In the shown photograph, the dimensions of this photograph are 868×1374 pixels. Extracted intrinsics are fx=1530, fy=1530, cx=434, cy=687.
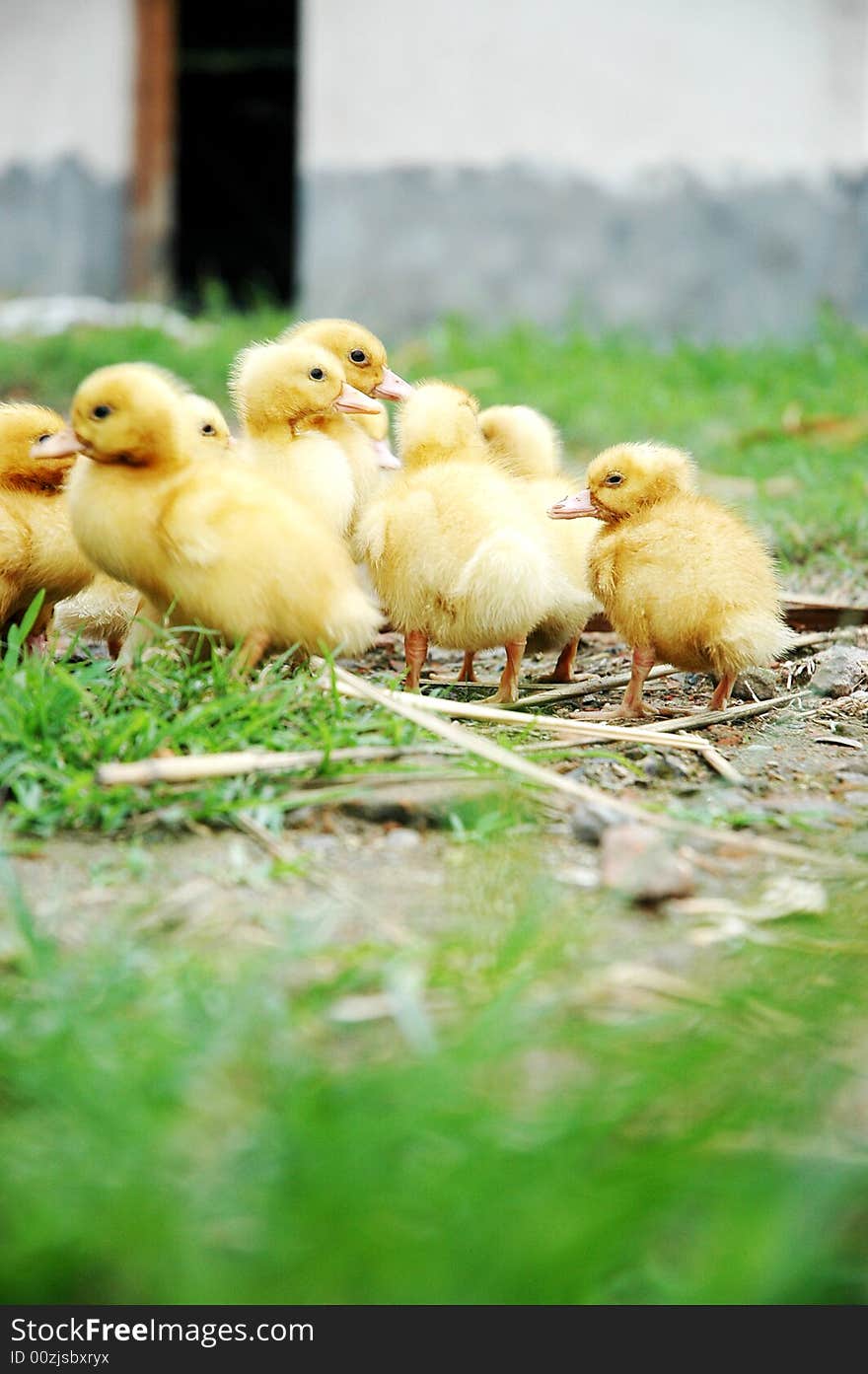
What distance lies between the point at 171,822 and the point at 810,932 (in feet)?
3.25

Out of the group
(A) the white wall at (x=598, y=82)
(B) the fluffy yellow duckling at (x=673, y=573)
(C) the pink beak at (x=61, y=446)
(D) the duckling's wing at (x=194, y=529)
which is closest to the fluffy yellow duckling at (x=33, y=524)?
(C) the pink beak at (x=61, y=446)

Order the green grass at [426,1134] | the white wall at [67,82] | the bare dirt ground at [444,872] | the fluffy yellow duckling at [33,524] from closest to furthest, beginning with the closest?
1. the green grass at [426,1134]
2. the bare dirt ground at [444,872]
3. the fluffy yellow duckling at [33,524]
4. the white wall at [67,82]

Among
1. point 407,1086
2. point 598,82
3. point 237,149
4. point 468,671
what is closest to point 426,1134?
point 407,1086

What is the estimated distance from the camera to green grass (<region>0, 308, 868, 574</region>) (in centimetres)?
512

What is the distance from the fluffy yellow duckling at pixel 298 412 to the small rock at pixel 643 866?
1.15m

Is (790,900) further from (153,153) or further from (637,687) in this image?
(153,153)

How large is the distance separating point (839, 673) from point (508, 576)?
3.12ft

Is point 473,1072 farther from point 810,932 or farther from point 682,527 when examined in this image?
point 682,527

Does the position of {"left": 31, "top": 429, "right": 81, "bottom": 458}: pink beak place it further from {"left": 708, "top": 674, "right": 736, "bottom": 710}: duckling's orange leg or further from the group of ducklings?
{"left": 708, "top": 674, "right": 736, "bottom": 710}: duckling's orange leg

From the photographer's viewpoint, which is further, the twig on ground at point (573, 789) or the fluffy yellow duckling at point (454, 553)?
the fluffy yellow duckling at point (454, 553)

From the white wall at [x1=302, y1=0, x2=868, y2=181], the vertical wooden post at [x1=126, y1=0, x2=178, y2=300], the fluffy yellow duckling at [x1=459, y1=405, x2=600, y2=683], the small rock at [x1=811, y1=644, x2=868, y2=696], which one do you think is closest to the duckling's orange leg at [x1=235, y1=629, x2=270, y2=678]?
the fluffy yellow duckling at [x1=459, y1=405, x2=600, y2=683]

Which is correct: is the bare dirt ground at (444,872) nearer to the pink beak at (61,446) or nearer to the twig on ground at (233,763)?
the twig on ground at (233,763)

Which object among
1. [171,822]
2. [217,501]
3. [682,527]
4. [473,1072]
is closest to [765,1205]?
[473,1072]

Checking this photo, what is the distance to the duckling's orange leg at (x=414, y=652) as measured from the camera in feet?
10.5
